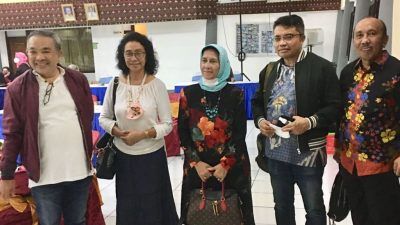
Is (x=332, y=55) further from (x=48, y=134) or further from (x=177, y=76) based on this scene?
(x=48, y=134)

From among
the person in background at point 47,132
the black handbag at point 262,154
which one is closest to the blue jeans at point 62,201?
the person in background at point 47,132

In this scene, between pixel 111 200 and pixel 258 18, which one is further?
pixel 258 18

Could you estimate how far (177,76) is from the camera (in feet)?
34.4

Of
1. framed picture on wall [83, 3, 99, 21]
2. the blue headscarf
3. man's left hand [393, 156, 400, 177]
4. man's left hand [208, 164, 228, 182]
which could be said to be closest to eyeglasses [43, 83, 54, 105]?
the blue headscarf

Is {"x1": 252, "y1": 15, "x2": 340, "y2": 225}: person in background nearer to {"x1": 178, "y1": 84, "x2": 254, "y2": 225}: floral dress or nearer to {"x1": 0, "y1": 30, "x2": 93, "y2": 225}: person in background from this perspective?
{"x1": 178, "y1": 84, "x2": 254, "y2": 225}: floral dress

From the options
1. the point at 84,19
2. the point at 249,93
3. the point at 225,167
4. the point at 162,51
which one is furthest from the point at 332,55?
the point at 225,167

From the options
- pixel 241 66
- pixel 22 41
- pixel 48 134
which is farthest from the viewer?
pixel 22 41

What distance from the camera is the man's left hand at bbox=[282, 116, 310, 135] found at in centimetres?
172

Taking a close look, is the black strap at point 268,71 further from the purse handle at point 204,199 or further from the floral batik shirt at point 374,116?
the purse handle at point 204,199

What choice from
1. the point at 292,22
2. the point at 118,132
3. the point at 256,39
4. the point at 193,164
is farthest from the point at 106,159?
the point at 256,39

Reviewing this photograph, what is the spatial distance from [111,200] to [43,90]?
196 centimetres

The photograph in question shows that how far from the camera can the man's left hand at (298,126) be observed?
1.72 metres

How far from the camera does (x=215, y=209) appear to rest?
6.48ft

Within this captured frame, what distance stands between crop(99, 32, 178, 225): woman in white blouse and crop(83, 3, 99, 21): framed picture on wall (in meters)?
8.00
